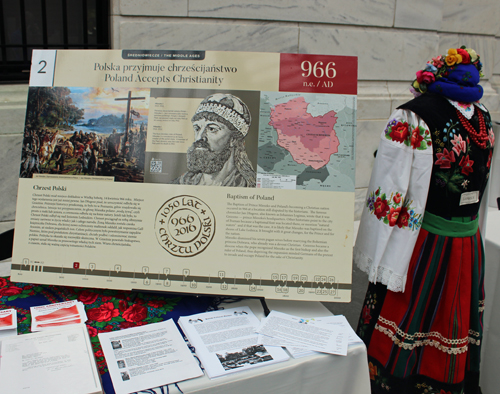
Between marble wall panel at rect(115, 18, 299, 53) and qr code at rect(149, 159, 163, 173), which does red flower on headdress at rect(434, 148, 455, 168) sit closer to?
qr code at rect(149, 159, 163, 173)

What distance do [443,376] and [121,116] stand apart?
1757mm

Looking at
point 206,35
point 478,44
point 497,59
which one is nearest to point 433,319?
point 206,35

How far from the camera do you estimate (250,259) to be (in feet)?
4.56

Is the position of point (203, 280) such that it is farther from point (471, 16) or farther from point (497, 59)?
point (497, 59)

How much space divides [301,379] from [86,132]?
111cm

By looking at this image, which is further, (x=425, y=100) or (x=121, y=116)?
(x=425, y=100)

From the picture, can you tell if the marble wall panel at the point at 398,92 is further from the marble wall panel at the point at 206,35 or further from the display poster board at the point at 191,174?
the display poster board at the point at 191,174

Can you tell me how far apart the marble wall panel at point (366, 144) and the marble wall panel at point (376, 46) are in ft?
1.45

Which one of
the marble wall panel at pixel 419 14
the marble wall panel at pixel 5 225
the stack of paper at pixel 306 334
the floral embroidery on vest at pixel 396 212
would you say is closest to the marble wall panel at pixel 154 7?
the marble wall panel at pixel 5 225

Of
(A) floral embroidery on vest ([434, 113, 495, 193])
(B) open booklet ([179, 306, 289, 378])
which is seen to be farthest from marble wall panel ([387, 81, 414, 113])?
(B) open booklet ([179, 306, 289, 378])

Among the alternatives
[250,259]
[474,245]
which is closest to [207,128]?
[250,259]

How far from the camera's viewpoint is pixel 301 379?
1204 millimetres

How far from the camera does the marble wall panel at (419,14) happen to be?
3.87 m

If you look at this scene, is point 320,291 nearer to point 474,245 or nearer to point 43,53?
point 474,245
